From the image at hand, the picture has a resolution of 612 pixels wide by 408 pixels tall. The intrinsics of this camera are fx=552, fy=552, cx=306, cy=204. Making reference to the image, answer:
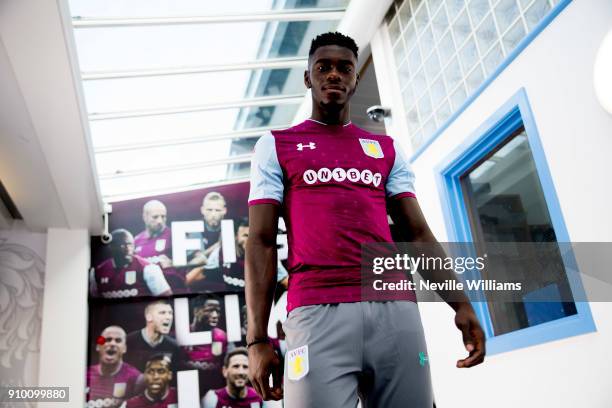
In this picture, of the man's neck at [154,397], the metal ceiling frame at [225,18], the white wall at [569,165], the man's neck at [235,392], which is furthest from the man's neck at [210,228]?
the white wall at [569,165]

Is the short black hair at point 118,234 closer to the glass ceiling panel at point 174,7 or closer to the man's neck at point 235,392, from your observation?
the man's neck at point 235,392

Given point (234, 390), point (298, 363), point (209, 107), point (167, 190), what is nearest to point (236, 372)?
point (234, 390)

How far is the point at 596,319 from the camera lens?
2.32 metres

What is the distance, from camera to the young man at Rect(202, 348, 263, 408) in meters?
5.45

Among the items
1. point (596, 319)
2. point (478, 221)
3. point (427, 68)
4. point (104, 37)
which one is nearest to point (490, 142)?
point (478, 221)

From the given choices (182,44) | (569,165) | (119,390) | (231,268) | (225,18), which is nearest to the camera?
(569,165)

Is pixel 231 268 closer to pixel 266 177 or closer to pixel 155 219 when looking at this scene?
pixel 155 219

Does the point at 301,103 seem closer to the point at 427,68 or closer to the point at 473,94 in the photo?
the point at 427,68

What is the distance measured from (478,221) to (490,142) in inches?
21.3

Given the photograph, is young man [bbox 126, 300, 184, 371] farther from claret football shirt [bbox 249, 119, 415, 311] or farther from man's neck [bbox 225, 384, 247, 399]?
claret football shirt [bbox 249, 119, 415, 311]

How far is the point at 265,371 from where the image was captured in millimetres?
1099

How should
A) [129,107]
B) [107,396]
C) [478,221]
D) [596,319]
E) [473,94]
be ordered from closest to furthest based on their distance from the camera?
[596,319] < [473,94] < [478,221] < [129,107] < [107,396]

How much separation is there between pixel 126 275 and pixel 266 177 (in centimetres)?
478

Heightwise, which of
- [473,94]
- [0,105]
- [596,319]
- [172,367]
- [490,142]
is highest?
[0,105]
